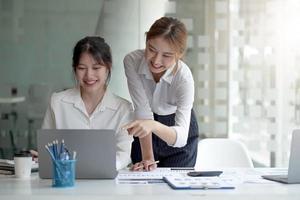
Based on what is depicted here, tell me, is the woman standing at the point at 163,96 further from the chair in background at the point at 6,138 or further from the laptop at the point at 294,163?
the chair in background at the point at 6,138

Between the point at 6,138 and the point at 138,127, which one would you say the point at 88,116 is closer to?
the point at 138,127

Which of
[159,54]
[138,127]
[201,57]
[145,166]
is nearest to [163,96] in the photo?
[159,54]

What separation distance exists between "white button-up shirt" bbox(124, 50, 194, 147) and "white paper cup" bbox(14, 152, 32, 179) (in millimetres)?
589

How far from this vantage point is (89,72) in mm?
2268

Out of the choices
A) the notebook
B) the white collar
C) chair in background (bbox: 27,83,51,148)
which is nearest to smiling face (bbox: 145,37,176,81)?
the white collar

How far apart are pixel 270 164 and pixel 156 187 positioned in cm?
274

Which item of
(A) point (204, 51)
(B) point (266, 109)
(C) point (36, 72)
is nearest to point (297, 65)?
(B) point (266, 109)

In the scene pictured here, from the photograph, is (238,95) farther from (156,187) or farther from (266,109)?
(156,187)

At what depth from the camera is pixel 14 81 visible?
4.09 meters

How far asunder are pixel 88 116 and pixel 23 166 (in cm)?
44

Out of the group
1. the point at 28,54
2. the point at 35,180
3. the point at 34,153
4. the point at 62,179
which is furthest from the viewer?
the point at 28,54

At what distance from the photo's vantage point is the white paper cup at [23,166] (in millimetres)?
1913

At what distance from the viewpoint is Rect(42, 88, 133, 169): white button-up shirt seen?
2270mm

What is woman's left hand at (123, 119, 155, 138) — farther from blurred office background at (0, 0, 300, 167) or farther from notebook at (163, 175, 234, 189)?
blurred office background at (0, 0, 300, 167)
